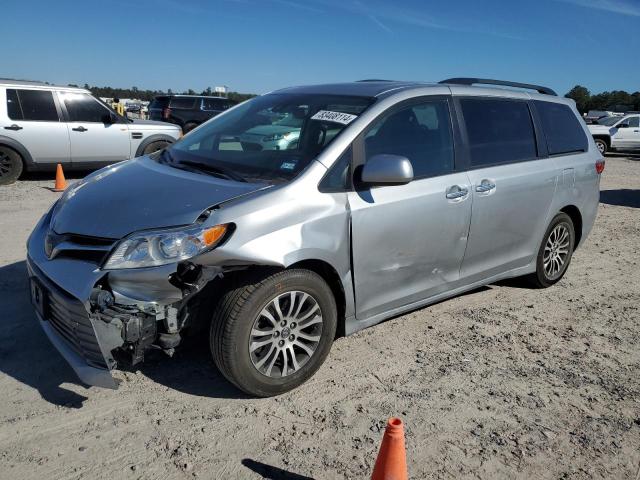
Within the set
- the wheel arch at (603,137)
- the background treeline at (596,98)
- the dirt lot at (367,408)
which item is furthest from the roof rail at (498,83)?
the background treeline at (596,98)

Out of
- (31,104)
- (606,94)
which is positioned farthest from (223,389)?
(606,94)

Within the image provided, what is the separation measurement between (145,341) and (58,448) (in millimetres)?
660

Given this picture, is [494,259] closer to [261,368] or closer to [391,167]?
[391,167]

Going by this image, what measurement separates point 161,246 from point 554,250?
3.88 meters

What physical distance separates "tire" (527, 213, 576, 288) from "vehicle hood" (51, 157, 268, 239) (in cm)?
304

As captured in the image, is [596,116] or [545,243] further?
[596,116]

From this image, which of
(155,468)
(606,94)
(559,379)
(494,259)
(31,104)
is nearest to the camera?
(155,468)

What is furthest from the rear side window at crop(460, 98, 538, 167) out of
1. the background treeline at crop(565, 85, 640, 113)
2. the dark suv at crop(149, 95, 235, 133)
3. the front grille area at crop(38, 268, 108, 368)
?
the background treeline at crop(565, 85, 640, 113)

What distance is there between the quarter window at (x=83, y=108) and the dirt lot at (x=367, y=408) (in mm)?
6370

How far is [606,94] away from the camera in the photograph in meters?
62.1

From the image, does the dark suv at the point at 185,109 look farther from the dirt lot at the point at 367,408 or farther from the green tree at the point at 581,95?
the green tree at the point at 581,95

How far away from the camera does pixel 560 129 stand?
5188mm

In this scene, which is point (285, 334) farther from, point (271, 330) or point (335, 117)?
point (335, 117)

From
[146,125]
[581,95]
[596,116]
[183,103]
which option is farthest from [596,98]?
[146,125]
